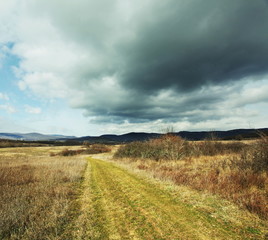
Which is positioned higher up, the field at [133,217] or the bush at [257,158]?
the bush at [257,158]

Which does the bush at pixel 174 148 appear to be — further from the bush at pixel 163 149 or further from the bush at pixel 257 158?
the bush at pixel 257 158

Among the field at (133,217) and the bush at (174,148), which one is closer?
the field at (133,217)

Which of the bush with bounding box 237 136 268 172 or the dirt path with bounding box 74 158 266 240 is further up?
the bush with bounding box 237 136 268 172

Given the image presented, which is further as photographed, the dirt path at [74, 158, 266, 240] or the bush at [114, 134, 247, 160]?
the bush at [114, 134, 247, 160]

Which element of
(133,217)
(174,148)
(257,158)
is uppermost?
(257,158)

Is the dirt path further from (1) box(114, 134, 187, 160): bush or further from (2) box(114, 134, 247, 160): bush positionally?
(2) box(114, 134, 247, 160): bush

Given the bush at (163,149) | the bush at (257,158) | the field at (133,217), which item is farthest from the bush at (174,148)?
the field at (133,217)

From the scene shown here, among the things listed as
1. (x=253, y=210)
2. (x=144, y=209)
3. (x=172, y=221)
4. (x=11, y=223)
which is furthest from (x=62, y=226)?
(x=253, y=210)

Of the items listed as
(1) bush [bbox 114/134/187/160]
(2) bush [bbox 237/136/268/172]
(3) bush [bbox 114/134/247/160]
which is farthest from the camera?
(3) bush [bbox 114/134/247/160]

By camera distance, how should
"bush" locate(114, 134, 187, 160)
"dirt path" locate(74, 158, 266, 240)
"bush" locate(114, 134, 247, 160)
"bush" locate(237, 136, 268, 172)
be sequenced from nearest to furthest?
"dirt path" locate(74, 158, 266, 240)
"bush" locate(237, 136, 268, 172)
"bush" locate(114, 134, 187, 160)
"bush" locate(114, 134, 247, 160)

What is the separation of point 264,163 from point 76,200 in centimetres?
1263

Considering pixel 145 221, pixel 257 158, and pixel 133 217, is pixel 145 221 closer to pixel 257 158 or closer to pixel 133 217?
pixel 133 217

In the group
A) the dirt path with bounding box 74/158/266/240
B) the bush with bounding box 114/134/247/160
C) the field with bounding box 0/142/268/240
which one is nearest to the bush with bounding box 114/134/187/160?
the bush with bounding box 114/134/247/160

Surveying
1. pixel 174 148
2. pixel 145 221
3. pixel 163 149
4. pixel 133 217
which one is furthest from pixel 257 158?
pixel 163 149
